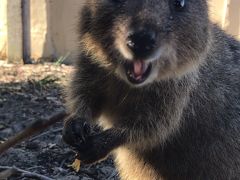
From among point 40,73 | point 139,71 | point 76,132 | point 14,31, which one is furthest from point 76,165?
point 14,31

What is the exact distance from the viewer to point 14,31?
255 inches

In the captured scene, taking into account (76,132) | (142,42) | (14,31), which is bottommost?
(14,31)

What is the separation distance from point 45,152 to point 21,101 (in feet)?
2.68

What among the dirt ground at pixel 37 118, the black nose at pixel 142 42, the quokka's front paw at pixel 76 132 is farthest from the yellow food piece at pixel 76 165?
the black nose at pixel 142 42

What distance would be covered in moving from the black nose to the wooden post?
10.3 feet

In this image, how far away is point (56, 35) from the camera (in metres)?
6.66

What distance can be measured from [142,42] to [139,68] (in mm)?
294

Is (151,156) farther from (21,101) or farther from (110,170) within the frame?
(21,101)

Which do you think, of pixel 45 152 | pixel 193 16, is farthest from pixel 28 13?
pixel 193 16

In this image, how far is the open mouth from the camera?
3678mm

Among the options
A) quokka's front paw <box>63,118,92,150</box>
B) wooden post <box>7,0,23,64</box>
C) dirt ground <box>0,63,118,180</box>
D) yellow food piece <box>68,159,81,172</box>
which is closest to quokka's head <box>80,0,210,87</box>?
quokka's front paw <box>63,118,92,150</box>

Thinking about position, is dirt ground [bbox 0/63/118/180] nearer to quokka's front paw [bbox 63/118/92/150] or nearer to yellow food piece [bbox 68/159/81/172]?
yellow food piece [bbox 68/159/81/172]

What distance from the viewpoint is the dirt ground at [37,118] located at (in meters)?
4.76

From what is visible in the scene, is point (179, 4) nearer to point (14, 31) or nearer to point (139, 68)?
point (139, 68)
